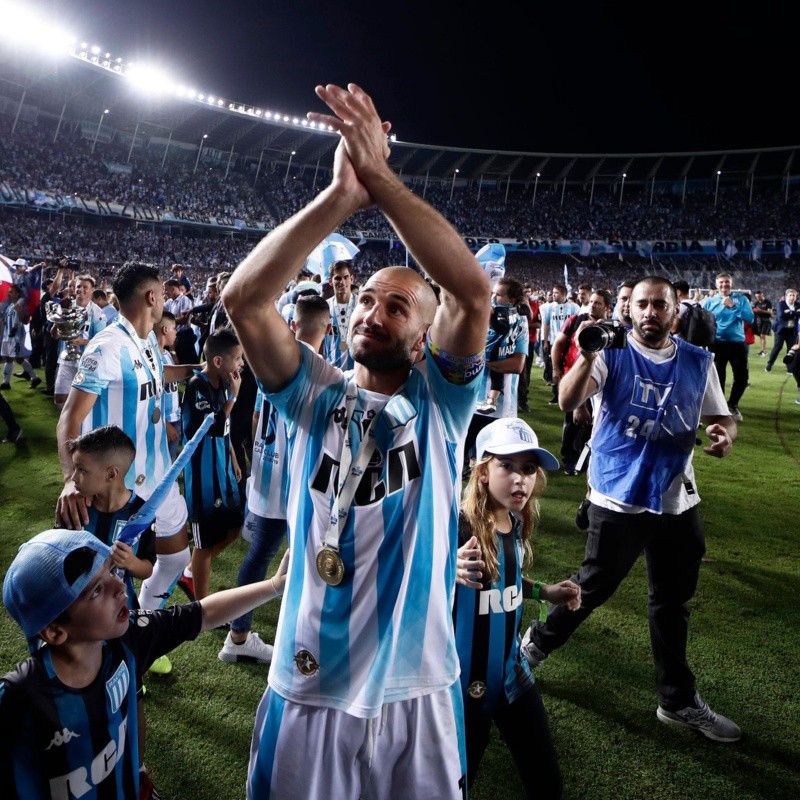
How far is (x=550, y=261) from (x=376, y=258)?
47.3 ft

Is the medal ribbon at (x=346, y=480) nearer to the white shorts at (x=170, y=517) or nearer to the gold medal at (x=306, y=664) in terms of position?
the gold medal at (x=306, y=664)

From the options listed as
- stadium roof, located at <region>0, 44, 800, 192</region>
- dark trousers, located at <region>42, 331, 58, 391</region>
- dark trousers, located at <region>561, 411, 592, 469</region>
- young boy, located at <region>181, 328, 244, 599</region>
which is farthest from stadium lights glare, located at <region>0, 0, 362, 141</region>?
young boy, located at <region>181, 328, 244, 599</region>

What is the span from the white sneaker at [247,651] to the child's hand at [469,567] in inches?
80.0

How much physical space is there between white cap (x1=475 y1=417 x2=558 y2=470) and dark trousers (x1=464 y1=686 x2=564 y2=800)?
3.03ft

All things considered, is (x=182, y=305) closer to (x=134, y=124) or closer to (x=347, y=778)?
(x=347, y=778)

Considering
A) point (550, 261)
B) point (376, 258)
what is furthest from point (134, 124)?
point (550, 261)

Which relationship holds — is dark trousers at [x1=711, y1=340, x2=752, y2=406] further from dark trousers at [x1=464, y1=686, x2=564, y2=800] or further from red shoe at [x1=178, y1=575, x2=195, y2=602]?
dark trousers at [x1=464, y1=686, x2=564, y2=800]

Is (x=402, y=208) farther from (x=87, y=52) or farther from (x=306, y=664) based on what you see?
(x=87, y=52)

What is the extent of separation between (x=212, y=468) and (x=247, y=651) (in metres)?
1.20

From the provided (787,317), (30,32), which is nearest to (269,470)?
(787,317)

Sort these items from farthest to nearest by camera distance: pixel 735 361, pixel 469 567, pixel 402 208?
pixel 735 361 < pixel 469 567 < pixel 402 208

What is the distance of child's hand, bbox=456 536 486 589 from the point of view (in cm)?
206

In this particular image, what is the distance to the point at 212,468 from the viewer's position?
4.11 m

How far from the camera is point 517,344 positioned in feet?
21.2
